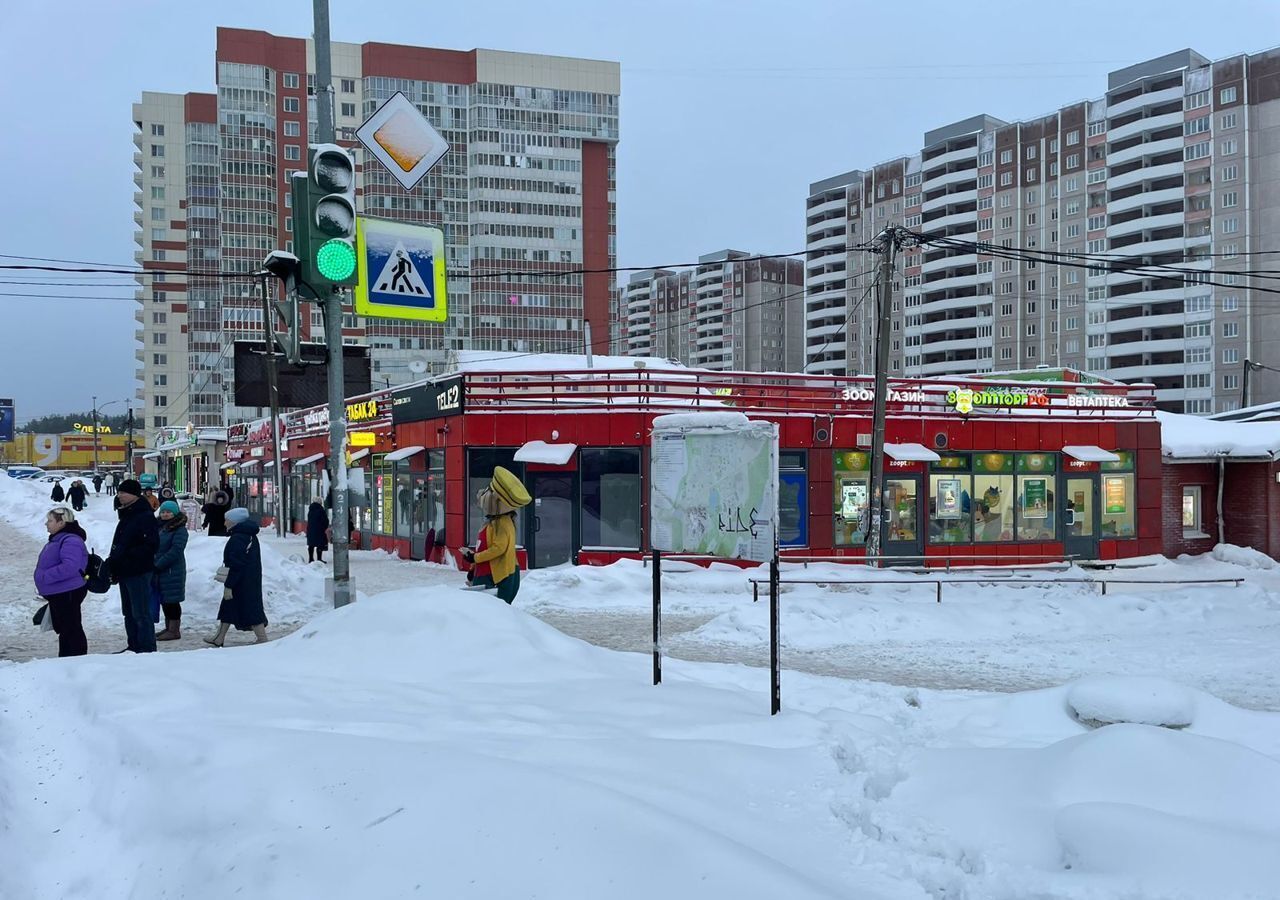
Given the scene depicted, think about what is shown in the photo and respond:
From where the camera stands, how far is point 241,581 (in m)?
11.3

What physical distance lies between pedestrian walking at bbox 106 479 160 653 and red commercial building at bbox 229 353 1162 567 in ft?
38.8

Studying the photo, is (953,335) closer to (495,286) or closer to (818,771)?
(495,286)

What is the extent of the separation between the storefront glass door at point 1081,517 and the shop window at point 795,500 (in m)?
8.64

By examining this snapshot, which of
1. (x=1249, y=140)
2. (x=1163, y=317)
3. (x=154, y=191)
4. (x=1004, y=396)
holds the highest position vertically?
(x=154, y=191)

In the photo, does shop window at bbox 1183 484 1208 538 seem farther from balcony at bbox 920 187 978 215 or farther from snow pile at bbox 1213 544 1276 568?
balcony at bbox 920 187 978 215

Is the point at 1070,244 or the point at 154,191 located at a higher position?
the point at 154,191

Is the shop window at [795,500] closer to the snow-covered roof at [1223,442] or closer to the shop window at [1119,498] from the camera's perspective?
the shop window at [1119,498]

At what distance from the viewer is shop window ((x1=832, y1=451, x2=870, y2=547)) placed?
954 inches

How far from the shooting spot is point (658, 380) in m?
22.5

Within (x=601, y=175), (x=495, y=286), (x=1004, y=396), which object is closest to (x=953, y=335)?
(x=601, y=175)

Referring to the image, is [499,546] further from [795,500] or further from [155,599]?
[795,500]

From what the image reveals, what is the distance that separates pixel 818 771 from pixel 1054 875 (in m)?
1.55

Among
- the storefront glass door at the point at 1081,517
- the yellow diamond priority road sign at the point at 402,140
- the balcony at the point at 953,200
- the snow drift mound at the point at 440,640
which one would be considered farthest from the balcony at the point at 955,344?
the snow drift mound at the point at 440,640

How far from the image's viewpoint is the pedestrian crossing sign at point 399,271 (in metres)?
9.94
